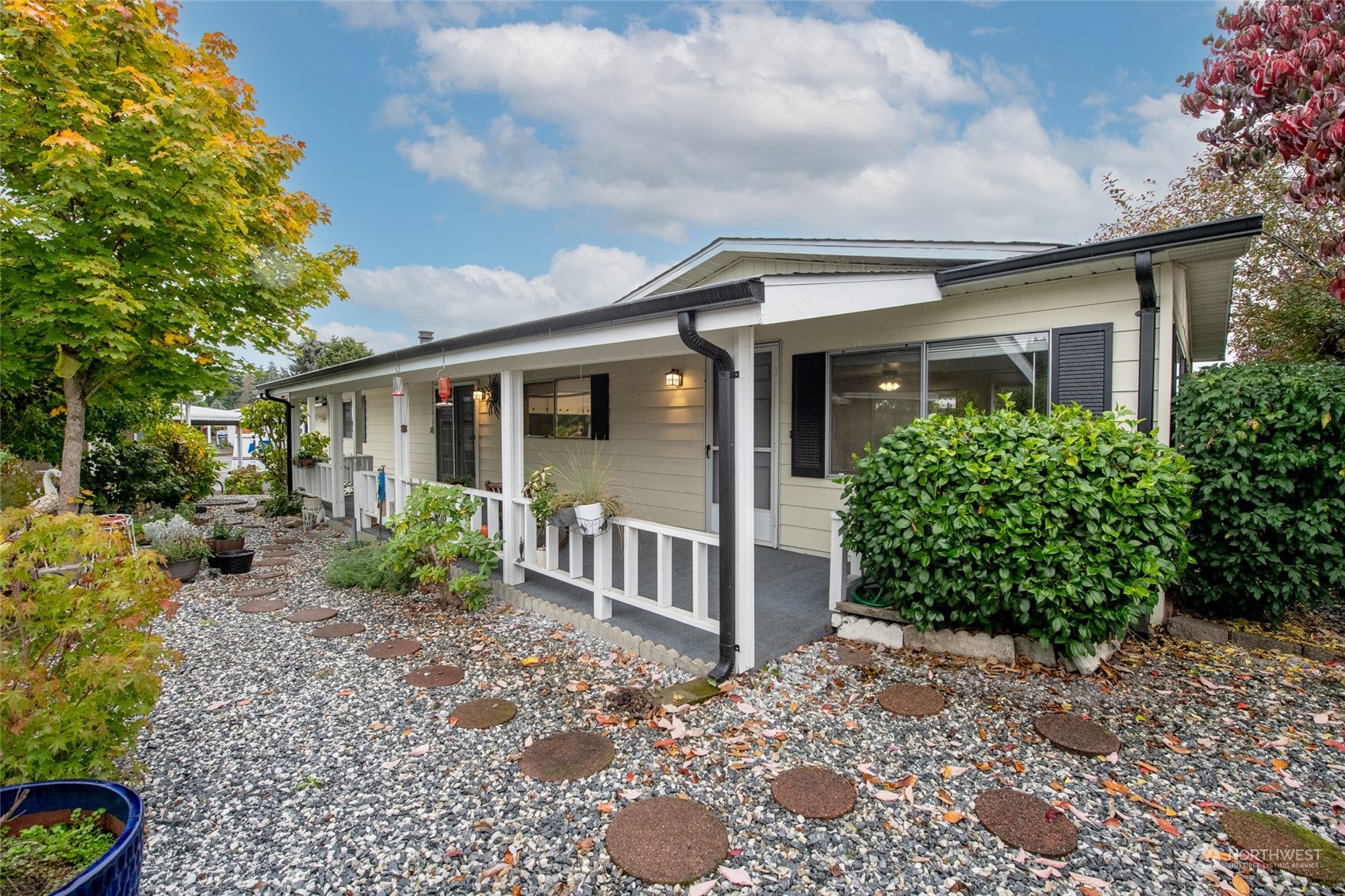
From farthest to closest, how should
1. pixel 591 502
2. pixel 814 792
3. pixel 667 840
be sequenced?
pixel 591 502
pixel 814 792
pixel 667 840

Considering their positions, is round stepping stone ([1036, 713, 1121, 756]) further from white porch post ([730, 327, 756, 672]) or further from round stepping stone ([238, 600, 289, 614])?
round stepping stone ([238, 600, 289, 614])

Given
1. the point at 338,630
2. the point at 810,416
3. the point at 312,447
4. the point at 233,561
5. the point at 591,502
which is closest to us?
the point at 591,502

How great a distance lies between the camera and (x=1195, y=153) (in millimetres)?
12039

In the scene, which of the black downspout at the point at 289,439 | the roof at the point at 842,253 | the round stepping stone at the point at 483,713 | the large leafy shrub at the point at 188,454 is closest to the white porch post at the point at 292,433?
the black downspout at the point at 289,439

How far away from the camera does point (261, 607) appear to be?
17.0 ft

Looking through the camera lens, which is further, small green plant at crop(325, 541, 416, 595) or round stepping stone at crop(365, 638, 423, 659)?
small green plant at crop(325, 541, 416, 595)

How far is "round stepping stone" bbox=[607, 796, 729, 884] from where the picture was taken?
2.03 m

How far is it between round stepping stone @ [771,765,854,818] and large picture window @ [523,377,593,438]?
5713 millimetres

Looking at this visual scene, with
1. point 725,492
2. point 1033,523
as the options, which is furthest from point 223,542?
point 1033,523

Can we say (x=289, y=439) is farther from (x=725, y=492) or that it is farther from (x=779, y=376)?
(x=725, y=492)

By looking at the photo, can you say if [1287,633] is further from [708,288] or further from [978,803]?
[708,288]

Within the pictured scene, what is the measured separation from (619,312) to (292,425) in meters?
9.33

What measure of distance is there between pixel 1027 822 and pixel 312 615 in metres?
5.02

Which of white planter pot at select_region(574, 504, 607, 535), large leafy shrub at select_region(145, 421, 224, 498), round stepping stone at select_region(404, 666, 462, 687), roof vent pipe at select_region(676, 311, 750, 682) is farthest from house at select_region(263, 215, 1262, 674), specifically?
large leafy shrub at select_region(145, 421, 224, 498)
